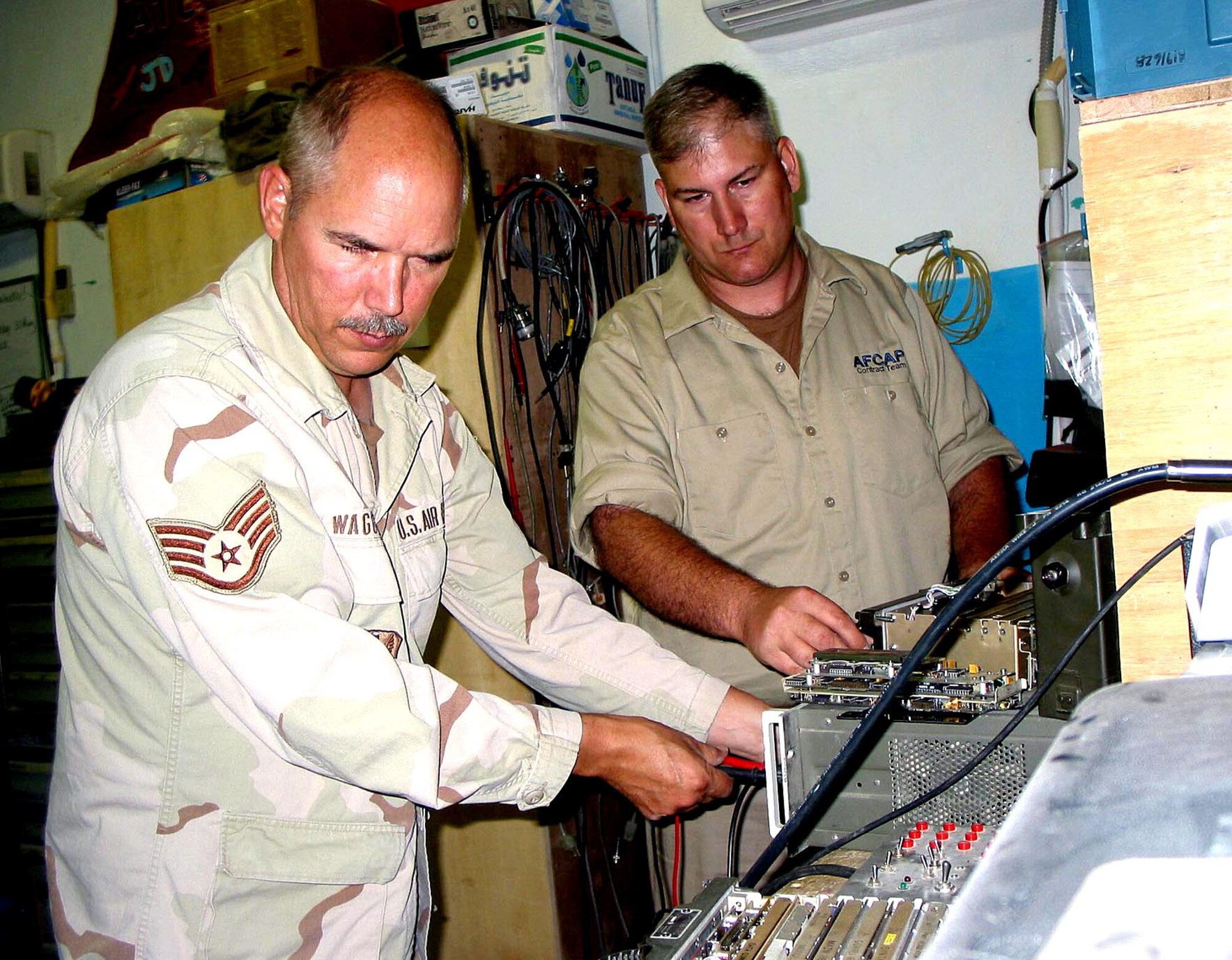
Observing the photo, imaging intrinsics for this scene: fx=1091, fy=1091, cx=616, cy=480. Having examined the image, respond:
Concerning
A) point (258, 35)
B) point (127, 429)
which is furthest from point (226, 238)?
point (127, 429)

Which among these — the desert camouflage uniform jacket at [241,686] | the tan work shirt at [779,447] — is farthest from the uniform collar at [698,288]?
the desert camouflage uniform jacket at [241,686]

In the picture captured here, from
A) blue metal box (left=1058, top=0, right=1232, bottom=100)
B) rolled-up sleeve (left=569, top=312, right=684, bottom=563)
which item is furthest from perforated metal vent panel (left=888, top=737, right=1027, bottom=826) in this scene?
rolled-up sleeve (left=569, top=312, right=684, bottom=563)

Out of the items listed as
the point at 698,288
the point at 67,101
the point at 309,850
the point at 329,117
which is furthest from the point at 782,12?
the point at 67,101

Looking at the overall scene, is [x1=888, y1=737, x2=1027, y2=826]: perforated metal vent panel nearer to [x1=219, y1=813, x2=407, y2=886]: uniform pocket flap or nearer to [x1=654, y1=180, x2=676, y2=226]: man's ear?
[x1=219, y1=813, x2=407, y2=886]: uniform pocket flap

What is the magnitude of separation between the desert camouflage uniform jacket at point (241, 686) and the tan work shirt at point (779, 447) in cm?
91

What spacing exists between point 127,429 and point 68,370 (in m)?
3.72

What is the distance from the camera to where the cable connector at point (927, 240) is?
2.98 m

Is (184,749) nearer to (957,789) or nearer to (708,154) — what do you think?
(957,789)

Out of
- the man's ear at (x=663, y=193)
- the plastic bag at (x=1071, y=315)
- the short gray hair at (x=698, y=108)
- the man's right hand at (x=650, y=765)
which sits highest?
the short gray hair at (x=698, y=108)

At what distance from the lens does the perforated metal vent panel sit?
1.08m

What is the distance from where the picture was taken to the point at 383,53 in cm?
340

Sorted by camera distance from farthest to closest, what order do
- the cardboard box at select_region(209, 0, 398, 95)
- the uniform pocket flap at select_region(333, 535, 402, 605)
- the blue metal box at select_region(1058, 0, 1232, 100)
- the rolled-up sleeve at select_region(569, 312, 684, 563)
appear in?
the cardboard box at select_region(209, 0, 398, 95)
the rolled-up sleeve at select_region(569, 312, 684, 563)
the uniform pocket flap at select_region(333, 535, 402, 605)
the blue metal box at select_region(1058, 0, 1232, 100)

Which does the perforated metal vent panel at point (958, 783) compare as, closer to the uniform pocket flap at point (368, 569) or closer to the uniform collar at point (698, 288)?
the uniform pocket flap at point (368, 569)

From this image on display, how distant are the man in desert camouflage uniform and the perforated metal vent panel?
1.04 ft
